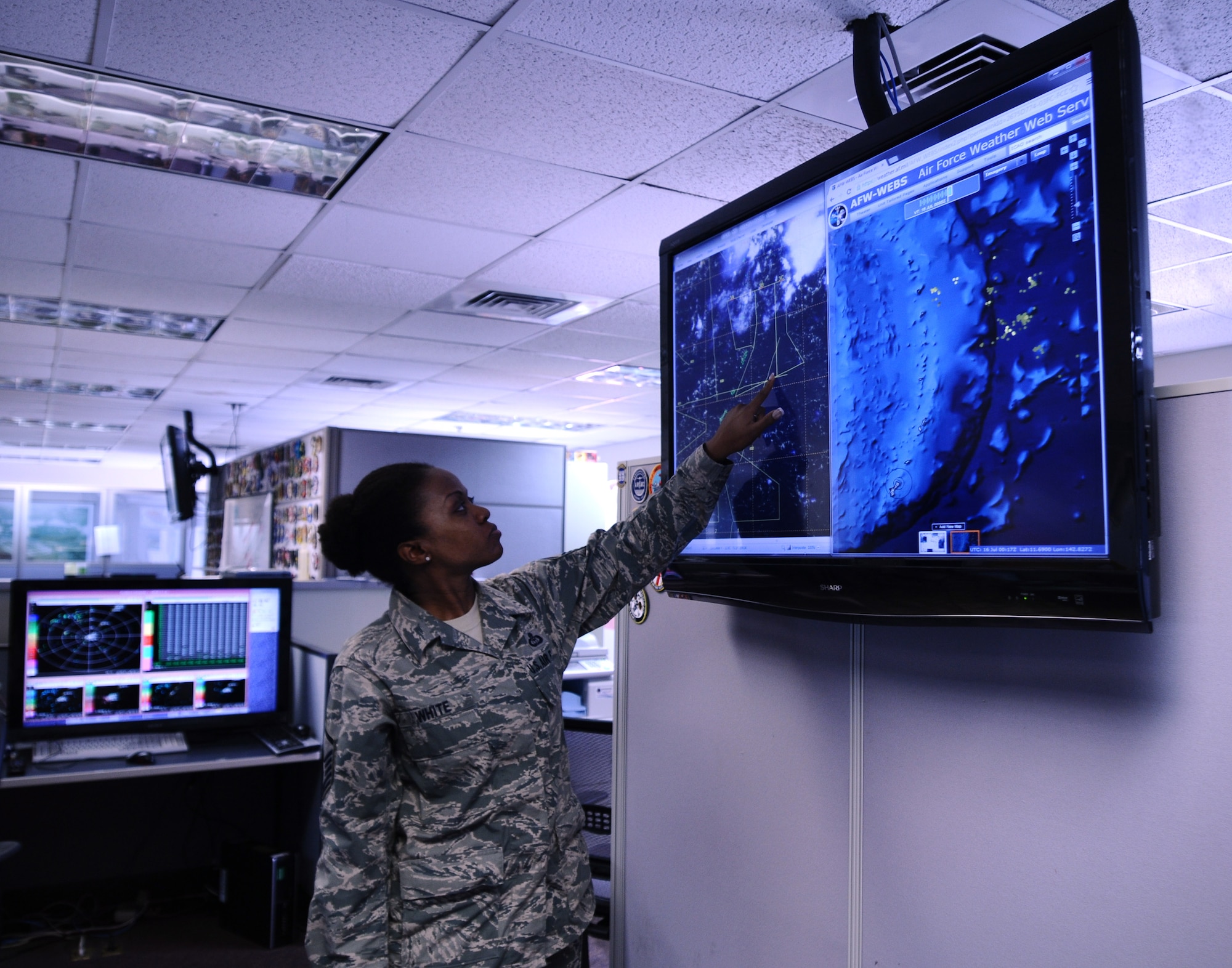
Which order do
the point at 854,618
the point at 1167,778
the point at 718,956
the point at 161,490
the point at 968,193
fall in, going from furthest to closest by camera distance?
the point at 161,490, the point at 718,956, the point at 854,618, the point at 968,193, the point at 1167,778

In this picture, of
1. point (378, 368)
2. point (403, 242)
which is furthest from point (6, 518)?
point (403, 242)

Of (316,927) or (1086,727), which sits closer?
(1086,727)

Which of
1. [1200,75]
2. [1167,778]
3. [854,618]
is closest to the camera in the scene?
[1167,778]

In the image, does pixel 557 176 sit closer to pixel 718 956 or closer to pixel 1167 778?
pixel 718 956

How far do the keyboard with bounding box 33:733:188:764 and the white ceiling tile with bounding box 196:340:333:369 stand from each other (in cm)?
364

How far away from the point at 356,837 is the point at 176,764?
4.88 ft

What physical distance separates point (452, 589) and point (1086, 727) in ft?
2.95

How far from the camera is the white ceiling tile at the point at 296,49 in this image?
7.56ft

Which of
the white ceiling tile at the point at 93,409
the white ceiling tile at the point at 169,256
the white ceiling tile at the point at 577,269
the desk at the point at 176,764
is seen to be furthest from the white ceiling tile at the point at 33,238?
the white ceiling tile at the point at 93,409

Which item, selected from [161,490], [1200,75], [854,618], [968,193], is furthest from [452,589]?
[161,490]

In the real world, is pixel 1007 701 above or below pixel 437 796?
above

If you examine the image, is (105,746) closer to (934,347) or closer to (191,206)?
(191,206)

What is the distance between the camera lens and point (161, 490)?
1370cm

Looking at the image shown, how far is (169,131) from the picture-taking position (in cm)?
308
